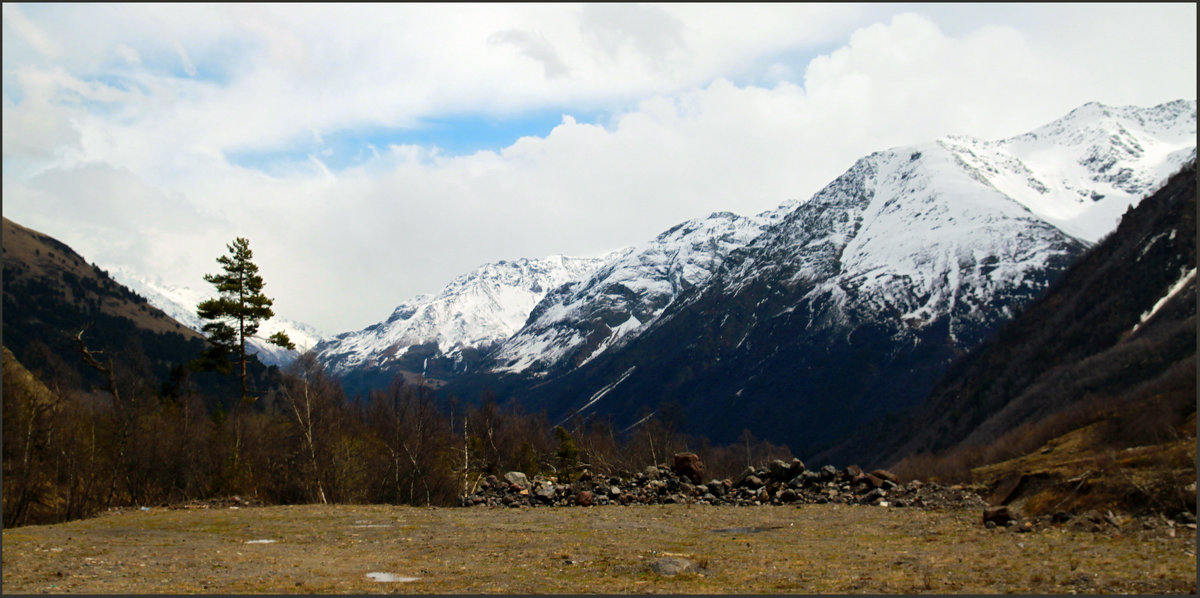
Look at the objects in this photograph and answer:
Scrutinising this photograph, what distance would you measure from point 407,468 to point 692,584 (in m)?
40.6

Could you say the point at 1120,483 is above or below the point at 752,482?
above

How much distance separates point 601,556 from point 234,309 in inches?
1478

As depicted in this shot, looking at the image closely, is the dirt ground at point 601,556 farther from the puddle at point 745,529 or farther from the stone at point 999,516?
the stone at point 999,516

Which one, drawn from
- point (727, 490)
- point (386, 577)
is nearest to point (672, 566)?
point (386, 577)

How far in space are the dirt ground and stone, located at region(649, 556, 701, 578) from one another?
0.24 meters

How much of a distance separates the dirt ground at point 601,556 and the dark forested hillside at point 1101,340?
42016 mm

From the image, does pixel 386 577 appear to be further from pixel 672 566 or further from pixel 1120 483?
pixel 1120 483

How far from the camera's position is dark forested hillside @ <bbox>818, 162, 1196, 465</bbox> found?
91750mm

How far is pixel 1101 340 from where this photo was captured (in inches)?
5408

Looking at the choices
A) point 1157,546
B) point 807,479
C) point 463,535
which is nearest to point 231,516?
point 463,535

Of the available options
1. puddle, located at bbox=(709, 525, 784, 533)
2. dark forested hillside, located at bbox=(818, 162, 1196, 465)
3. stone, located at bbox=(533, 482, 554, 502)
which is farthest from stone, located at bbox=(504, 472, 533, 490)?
dark forested hillside, located at bbox=(818, 162, 1196, 465)

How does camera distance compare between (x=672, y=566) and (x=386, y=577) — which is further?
(x=672, y=566)

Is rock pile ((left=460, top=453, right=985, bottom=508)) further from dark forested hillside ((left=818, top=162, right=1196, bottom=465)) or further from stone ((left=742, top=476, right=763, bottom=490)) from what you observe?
dark forested hillside ((left=818, top=162, right=1196, bottom=465))

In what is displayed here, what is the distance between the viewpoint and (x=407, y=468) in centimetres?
5612
